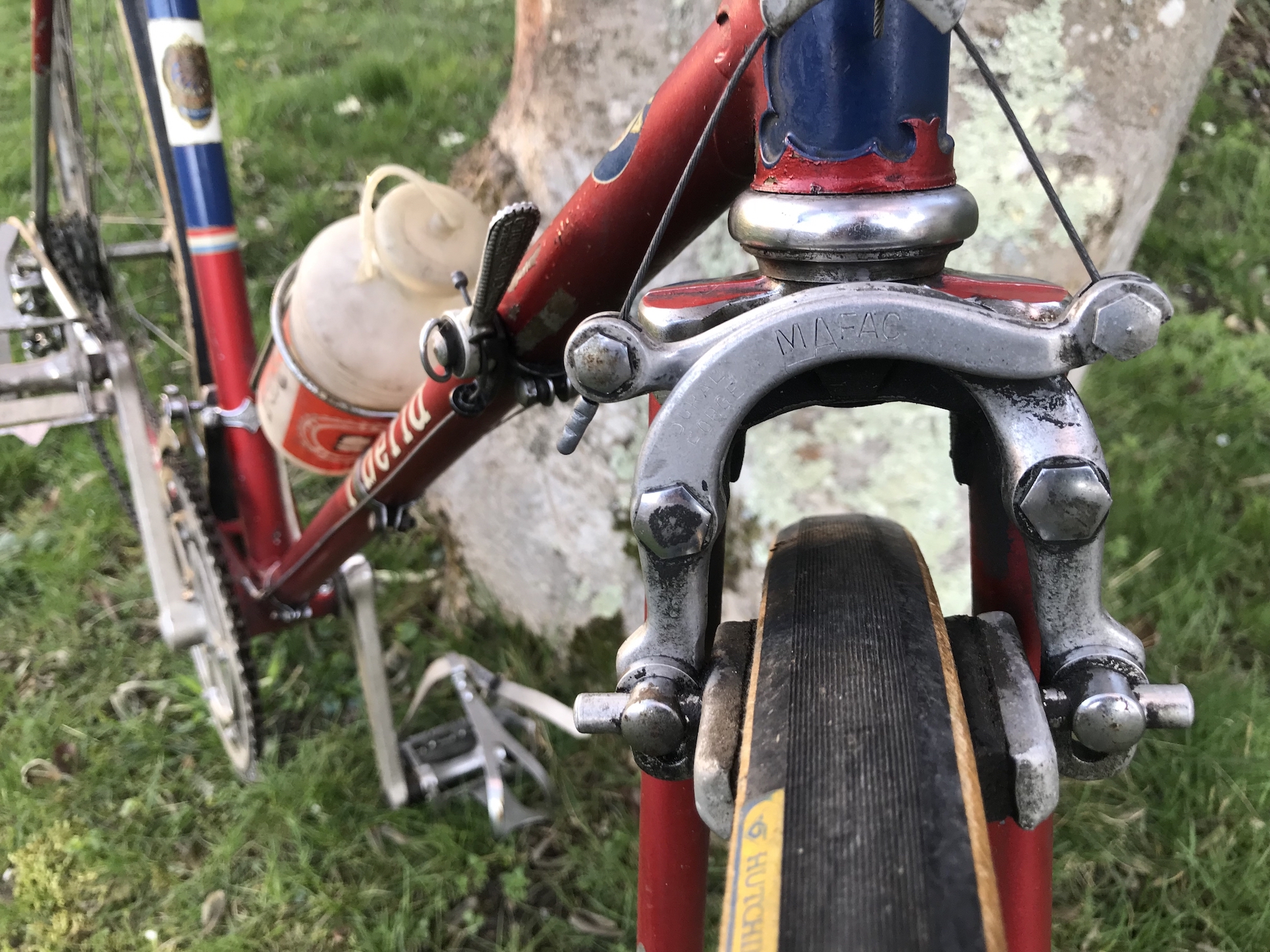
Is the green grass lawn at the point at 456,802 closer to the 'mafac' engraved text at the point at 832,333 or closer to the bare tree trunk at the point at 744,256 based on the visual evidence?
the bare tree trunk at the point at 744,256

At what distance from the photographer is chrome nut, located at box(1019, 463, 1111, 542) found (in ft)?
1.62

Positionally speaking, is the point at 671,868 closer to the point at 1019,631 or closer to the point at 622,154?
the point at 1019,631

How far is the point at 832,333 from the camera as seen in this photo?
1.64ft

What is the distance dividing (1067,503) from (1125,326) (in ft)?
0.30

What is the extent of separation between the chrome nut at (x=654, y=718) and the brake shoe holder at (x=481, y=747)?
121 cm

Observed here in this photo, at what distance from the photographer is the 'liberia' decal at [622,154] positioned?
82 cm

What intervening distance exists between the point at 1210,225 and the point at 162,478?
9.81 feet

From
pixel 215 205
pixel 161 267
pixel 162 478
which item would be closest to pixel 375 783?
pixel 162 478

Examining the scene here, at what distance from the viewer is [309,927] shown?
1671mm

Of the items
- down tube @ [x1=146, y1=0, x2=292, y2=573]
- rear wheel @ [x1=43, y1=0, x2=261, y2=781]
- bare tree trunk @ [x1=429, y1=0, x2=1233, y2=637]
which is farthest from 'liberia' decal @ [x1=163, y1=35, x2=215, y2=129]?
bare tree trunk @ [x1=429, y1=0, x2=1233, y2=637]

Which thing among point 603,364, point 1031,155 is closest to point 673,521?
point 603,364

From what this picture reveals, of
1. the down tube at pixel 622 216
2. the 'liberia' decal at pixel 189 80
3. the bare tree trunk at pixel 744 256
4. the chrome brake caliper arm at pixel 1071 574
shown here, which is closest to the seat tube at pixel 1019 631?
the chrome brake caliper arm at pixel 1071 574

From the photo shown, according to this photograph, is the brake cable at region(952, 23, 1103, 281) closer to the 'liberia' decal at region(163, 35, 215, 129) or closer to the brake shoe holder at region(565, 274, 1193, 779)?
the brake shoe holder at region(565, 274, 1193, 779)

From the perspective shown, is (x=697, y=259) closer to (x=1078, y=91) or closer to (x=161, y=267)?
(x=1078, y=91)
